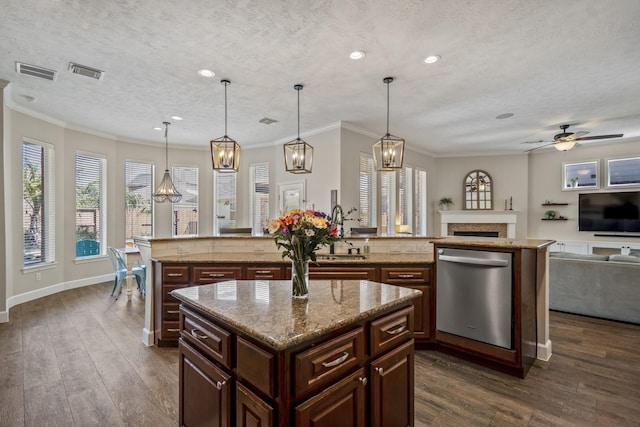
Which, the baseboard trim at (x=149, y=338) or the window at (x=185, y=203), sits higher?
the window at (x=185, y=203)

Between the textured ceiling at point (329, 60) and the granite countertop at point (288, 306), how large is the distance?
7.18 feet

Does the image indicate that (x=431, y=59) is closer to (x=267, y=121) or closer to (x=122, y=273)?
(x=267, y=121)

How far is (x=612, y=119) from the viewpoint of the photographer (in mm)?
5566

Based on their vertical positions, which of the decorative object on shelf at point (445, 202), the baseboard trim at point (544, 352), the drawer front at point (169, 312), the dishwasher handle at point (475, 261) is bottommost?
the baseboard trim at point (544, 352)

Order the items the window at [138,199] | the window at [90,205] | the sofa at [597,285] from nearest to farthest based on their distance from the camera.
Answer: the sofa at [597,285] → the window at [90,205] → the window at [138,199]

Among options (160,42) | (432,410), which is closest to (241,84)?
(160,42)

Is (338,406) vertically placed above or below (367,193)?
below

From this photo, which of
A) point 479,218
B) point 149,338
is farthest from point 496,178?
point 149,338

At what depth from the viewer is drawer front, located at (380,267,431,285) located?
330 centimetres

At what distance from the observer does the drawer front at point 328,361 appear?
129 centimetres

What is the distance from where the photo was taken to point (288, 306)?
1.68m

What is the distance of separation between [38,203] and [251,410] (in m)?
6.20

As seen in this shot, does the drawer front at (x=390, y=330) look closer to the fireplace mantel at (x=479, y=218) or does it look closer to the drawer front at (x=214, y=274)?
the drawer front at (x=214, y=274)

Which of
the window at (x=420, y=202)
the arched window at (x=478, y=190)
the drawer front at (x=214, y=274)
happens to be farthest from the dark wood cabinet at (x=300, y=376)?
the arched window at (x=478, y=190)
